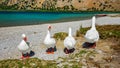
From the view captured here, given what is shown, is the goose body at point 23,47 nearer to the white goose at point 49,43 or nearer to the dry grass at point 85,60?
the white goose at point 49,43

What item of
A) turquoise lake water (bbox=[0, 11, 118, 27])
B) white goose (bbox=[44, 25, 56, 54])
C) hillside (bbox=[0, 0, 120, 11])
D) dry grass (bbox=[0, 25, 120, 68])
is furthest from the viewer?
hillside (bbox=[0, 0, 120, 11])

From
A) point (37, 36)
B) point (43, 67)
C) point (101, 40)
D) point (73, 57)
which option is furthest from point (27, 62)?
point (37, 36)

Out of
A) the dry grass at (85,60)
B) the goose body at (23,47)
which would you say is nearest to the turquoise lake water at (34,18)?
the goose body at (23,47)

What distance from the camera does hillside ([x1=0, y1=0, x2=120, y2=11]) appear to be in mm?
113375

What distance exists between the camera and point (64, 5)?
117875mm

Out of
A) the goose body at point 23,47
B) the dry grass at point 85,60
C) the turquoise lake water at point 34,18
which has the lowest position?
the turquoise lake water at point 34,18

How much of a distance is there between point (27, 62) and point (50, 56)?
569 cm

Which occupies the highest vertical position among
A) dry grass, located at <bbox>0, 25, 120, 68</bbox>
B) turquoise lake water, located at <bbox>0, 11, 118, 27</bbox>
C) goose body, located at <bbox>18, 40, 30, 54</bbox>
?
goose body, located at <bbox>18, 40, 30, 54</bbox>

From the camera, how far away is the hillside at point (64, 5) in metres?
113

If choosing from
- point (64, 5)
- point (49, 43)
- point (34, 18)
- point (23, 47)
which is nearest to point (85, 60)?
point (49, 43)

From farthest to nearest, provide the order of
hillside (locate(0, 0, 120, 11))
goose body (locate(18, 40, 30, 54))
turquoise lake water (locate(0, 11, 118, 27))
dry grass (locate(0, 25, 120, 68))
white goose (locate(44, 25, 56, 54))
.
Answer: hillside (locate(0, 0, 120, 11)) < turquoise lake water (locate(0, 11, 118, 27)) < white goose (locate(44, 25, 56, 54)) < goose body (locate(18, 40, 30, 54)) < dry grass (locate(0, 25, 120, 68))

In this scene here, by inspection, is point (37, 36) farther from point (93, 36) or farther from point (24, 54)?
point (93, 36)

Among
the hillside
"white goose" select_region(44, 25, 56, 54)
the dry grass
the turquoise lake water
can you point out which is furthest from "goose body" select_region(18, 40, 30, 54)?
the hillside

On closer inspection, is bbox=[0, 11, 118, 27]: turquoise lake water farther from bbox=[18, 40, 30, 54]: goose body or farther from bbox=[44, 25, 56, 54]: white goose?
bbox=[18, 40, 30, 54]: goose body
